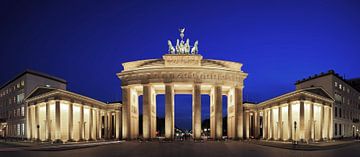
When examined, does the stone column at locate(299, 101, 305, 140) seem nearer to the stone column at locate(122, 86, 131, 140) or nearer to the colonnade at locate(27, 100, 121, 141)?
the stone column at locate(122, 86, 131, 140)

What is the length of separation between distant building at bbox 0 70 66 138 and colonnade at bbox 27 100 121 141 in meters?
13.3

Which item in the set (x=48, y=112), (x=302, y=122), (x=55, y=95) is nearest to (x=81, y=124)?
(x=48, y=112)

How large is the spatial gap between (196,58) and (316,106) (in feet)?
76.7

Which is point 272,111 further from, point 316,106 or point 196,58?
point 196,58

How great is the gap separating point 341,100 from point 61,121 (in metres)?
56.0

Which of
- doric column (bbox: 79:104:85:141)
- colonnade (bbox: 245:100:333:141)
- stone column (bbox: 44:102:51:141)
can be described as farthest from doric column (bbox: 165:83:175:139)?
stone column (bbox: 44:102:51:141)

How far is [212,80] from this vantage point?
73625mm

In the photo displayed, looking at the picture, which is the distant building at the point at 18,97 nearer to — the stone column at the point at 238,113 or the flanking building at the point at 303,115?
the stone column at the point at 238,113

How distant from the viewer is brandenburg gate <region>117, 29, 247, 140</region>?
72688 millimetres

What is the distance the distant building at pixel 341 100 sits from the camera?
75188mm

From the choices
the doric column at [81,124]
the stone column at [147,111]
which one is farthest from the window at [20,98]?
the stone column at [147,111]

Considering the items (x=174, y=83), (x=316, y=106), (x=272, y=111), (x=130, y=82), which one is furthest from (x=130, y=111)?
(x=316, y=106)

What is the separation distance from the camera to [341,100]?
80000mm

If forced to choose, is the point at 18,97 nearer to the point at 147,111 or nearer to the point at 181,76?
the point at 147,111
